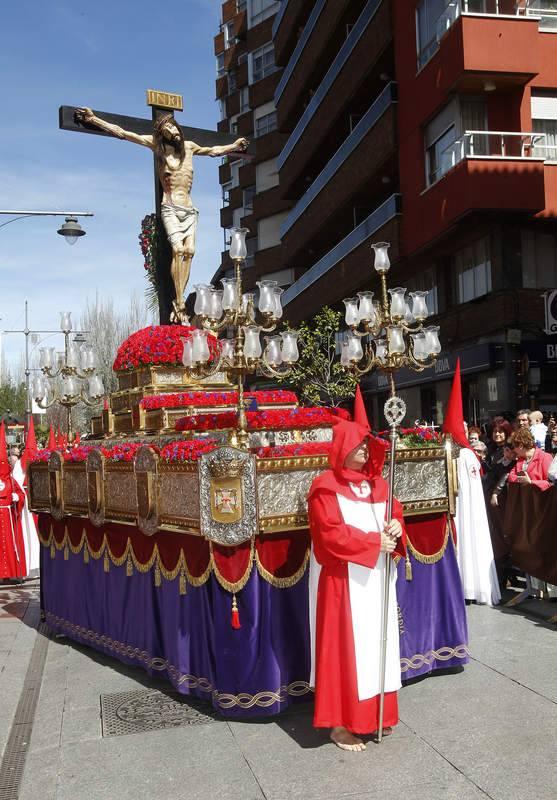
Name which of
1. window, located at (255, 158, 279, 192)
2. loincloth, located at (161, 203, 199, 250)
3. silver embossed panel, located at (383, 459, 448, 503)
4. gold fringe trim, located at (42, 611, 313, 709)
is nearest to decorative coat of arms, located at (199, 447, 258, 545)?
gold fringe trim, located at (42, 611, 313, 709)

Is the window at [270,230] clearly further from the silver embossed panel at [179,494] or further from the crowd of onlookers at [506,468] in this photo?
the silver embossed panel at [179,494]

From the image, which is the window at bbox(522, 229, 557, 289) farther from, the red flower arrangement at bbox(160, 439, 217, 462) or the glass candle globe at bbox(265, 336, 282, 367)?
the red flower arrangement at bbox(160, 439, 217, 462)

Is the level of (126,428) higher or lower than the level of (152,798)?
higher

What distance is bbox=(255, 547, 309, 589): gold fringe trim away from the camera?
562 cm

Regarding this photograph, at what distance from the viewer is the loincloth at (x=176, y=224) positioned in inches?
380

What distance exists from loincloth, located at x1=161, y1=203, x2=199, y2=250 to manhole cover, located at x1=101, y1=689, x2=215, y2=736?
17.7 ft

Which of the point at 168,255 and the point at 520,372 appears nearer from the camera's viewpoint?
the point at 168,255

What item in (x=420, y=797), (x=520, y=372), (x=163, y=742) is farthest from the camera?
(x=520, y=372)

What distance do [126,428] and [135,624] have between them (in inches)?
96.4

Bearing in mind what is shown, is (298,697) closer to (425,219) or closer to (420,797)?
(420,797)

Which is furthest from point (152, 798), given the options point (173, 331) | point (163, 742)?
point (173, 331)

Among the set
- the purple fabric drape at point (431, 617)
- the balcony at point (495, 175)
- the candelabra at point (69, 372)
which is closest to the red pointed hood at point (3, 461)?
the candelabra at point (69, 372)

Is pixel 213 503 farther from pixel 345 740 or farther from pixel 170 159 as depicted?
pixel 170 159

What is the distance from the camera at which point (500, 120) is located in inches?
790
